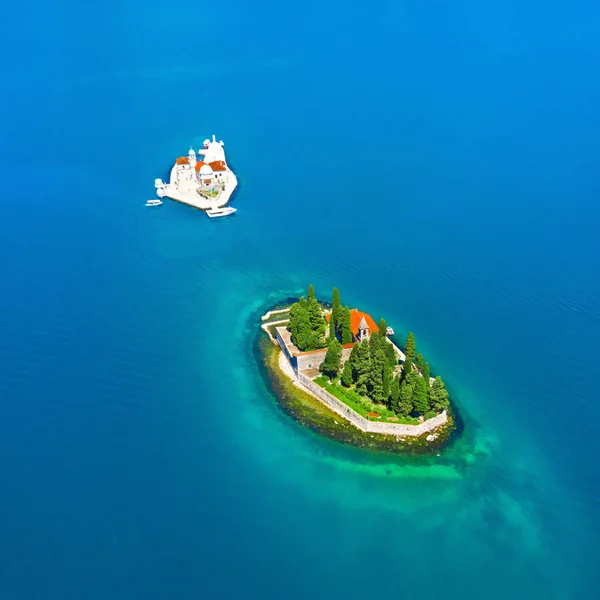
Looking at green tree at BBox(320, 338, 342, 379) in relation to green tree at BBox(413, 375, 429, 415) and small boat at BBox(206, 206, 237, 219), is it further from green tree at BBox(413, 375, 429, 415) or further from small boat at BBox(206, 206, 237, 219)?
small boat at BBox(206, 206, 237, 219)

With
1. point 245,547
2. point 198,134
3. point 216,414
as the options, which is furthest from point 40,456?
point 198,134

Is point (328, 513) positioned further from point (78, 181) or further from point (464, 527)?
point (78, 181)

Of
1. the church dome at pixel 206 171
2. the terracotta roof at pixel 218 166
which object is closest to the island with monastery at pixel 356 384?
the church dome at pixel 206 171

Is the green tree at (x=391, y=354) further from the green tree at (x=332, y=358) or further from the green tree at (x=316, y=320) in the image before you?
the green tree at (x=316, y=320)

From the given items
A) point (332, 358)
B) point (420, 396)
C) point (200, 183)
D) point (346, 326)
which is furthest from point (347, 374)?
point (200, 183)

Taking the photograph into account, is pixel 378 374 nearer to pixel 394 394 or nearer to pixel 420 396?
pixel 394 394

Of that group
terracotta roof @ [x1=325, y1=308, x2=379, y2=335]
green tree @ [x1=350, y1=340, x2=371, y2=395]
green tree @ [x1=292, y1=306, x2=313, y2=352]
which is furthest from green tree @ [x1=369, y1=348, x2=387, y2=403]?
green tree @ [x1=292, y1=306, x2=313, y2=352]

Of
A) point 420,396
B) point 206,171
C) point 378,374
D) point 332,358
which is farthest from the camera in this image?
point 206,171

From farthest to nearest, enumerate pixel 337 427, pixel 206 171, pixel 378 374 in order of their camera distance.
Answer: pixel 206 171 → pixel 378 374 → pixel 337 427
